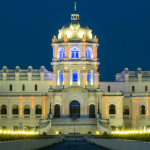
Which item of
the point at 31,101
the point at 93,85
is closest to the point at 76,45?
the point at 93,85

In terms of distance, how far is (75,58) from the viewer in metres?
104

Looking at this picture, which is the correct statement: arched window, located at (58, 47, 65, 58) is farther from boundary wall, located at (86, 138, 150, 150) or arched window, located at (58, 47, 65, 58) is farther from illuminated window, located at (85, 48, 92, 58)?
boundary wall, located at (86, 138, 150, 150)

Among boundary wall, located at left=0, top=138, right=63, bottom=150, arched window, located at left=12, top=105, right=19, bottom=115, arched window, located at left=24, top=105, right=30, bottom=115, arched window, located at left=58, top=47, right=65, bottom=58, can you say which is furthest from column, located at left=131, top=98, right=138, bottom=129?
boundary wall, located at left=0, top=138, right=63, bottom=150

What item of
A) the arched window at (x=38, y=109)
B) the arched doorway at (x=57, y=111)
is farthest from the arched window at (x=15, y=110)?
the arched doorway at (x=57, y=111)

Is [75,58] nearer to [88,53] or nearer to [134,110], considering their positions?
[88,53]

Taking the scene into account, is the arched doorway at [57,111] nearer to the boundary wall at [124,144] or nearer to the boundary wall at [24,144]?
the boundary wall at [24,144]

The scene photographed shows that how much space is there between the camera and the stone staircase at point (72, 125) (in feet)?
298

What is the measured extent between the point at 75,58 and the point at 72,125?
1842cm

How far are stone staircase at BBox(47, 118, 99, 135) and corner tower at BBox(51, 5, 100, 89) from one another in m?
10.6

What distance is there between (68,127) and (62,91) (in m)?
10.6

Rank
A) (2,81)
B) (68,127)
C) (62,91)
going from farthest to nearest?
1. (2,81)
2. (62,91)
3. (68,127)

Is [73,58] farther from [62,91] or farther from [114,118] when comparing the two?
[114,118]

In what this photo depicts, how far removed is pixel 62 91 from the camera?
3930 inches

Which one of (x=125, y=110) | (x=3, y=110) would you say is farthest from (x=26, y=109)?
(x=125, y=110)
